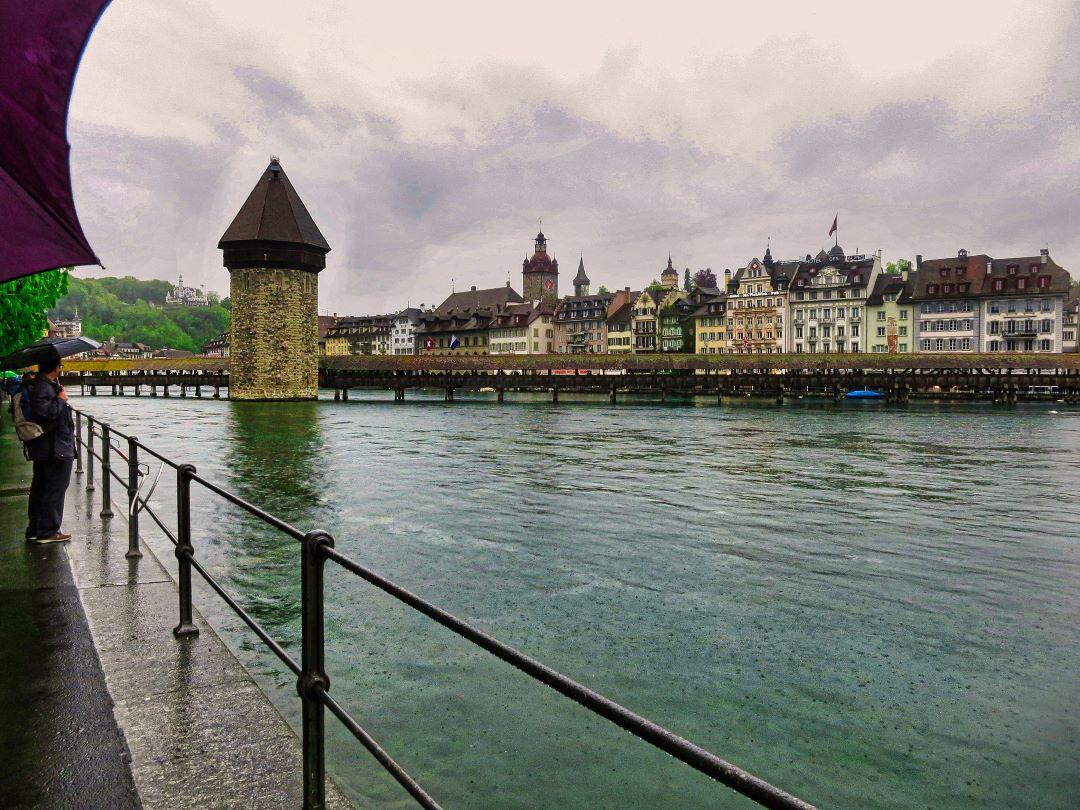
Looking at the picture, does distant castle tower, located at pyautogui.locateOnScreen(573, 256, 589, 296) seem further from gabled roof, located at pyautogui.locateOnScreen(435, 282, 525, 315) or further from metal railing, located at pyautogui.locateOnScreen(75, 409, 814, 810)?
metal railing, located at pyautogui.locateOnScreen(75, 409, 814, 810)

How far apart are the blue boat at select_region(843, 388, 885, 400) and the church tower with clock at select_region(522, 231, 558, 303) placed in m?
67.0

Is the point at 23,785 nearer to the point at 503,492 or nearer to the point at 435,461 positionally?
the point at 503,492

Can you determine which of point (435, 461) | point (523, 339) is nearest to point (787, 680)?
point (435, 461)

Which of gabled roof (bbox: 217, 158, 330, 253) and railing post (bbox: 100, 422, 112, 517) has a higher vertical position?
gabled roof (bbox: 217, 158, 330, 253)

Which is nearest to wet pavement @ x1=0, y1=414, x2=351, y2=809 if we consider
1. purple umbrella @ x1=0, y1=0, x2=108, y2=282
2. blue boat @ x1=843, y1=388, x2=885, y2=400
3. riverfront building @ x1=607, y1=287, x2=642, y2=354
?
purple umbrella @ x1=0, y1=0, x2=108, y2=282

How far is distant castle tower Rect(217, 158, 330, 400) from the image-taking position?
5641 cm

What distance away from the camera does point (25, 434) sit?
6375 mm

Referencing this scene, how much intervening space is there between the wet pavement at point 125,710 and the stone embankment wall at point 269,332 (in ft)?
178

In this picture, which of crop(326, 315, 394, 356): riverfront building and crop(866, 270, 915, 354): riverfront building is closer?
crop(866, 270, 915, 354): riverfront building

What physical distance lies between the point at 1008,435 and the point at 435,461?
21455mm

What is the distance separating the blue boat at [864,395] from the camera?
2594 inches

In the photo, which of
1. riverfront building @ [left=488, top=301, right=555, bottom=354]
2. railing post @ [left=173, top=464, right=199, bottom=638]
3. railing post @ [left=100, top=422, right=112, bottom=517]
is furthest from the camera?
riverfront building @ [left=488, top=301, right=555, bottom=354]

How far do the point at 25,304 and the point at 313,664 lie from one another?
Result: 21.1 metres

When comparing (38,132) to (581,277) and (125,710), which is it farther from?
(581,277)
